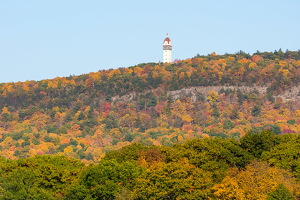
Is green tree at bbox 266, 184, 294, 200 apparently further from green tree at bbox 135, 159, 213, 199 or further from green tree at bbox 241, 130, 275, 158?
green tree at bbox 241, 130, 275, 158

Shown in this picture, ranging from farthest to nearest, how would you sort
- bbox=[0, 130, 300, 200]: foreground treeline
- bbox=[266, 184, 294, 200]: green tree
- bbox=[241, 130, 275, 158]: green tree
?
bbox=[241, 130, 275, 158]: green tree
bbox=[0, 130, 300, 200]: foreground treeline
bbox=[266, 184, 294, 200]: green tree

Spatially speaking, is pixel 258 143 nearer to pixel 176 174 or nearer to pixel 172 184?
pixel 176 174

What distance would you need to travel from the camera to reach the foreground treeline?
237 feet

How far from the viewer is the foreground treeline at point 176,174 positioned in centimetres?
7212

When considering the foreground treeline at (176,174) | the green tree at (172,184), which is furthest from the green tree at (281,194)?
the green tree at (172,184)

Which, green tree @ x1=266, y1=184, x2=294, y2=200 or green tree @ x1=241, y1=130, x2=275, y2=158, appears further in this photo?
green tree @ x1=241, y1=130, x2=275, y2=158

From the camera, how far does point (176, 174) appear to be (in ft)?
241

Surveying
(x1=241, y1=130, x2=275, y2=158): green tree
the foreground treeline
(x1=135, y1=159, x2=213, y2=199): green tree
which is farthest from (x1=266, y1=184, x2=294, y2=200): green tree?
(x1=241, y1=130, x2=275, y2=158): green tree

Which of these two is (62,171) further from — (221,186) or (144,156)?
(221,186)

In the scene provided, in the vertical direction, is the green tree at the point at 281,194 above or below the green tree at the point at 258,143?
below

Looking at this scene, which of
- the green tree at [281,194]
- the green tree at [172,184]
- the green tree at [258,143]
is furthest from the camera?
the green tree at [258,143]

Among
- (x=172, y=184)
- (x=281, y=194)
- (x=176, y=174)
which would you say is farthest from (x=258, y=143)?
(x=172, y=184)

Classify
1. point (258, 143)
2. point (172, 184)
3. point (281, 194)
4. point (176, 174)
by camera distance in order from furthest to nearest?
1. point (258, 143)
2. point (176, 174)
3. point (172, 184)
4. point (281, 194)

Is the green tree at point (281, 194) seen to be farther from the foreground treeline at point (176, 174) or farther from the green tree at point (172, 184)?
the green tree at point (172, 184)
